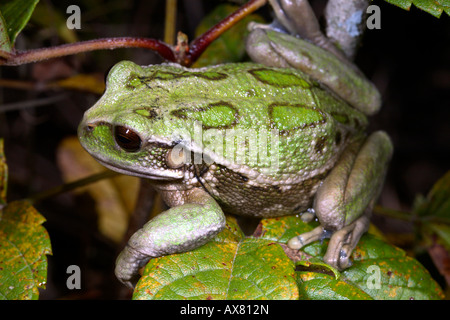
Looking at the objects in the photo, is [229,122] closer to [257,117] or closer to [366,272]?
[257,117]

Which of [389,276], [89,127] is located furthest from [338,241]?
[89,127]

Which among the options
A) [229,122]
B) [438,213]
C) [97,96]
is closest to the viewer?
[229,122]

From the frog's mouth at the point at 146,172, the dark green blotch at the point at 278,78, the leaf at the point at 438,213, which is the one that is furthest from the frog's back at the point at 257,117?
the leaf at the point at 438,213

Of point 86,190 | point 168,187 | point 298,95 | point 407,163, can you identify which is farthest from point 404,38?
point 86,190

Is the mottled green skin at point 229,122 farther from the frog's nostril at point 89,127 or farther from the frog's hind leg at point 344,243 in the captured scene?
the frog's hind leg at point 344,243

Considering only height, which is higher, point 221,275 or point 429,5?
point 429,5

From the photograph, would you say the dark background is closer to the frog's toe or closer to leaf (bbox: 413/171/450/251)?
leaf (bbox: 413/171/450/251)


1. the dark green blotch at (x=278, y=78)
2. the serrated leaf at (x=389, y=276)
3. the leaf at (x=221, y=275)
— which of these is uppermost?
the dark green blotch at (x=278, y=78)
